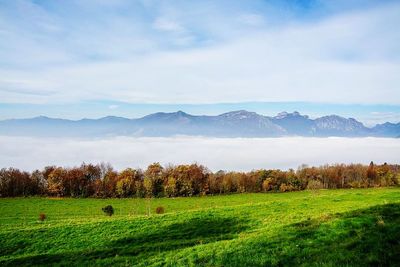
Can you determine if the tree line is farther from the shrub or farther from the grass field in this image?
the grass field

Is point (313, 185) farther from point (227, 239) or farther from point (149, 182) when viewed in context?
point (227, 239)

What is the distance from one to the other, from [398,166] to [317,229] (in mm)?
188187

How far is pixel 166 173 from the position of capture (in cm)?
12669

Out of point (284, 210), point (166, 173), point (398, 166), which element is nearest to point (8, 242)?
point (284, 210)

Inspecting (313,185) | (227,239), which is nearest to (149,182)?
(313,185)

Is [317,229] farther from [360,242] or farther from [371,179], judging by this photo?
[371,179]

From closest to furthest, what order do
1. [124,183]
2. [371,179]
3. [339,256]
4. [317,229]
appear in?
[339,256] → [317,229] → [124,183] → [371,179]

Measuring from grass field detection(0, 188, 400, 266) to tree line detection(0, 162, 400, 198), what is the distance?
267ft

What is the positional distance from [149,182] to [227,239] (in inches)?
3753

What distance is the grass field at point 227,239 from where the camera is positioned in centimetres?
1681

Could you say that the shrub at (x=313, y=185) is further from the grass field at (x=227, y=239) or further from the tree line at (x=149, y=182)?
the grass field at (x=227, y=239)

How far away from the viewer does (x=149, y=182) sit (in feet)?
387

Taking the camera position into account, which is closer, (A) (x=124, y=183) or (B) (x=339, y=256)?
(B) (x=339, y=256)

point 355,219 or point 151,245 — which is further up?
point 355,219
